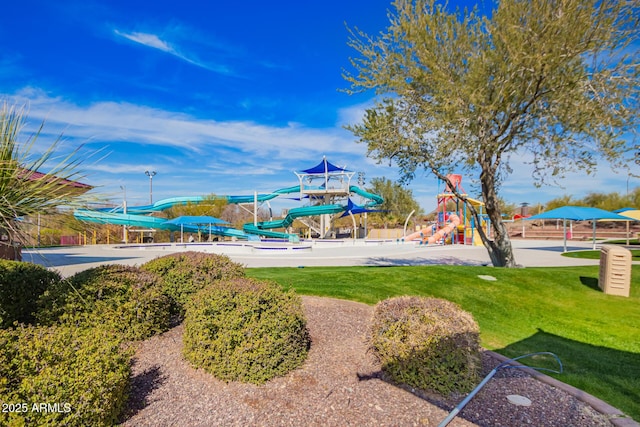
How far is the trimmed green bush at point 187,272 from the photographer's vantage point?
470 centimetres

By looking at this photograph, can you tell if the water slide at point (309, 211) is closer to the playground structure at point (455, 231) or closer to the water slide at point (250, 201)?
the water slide at point (250, 201)

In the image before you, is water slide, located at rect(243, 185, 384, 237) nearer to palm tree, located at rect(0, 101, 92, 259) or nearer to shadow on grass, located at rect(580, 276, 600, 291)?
shadow on grass, located at rect(580, 276, 600, 291)

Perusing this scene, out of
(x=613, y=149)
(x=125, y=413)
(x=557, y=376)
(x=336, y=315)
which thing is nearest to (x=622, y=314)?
(x=613, y=149)

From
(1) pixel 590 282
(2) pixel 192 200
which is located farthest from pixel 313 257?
(2) pixel 192 200

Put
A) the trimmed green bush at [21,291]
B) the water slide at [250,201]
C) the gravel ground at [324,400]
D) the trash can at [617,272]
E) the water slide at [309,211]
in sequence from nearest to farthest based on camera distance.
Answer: the gravel ground at [324,400] < the trimmed green bush at [21,291] < the trash can at [617,272] < the water slide at [250,201] < the water slide at [309,211]

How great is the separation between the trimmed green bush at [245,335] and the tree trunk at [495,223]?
8426 millimetres

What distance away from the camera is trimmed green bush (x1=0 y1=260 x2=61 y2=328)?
396 centimetres

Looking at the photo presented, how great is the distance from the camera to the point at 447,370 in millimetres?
3219

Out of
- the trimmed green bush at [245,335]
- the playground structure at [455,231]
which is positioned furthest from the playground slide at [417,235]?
the trimmed green bush at [245,335]

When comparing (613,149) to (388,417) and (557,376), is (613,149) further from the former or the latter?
(388,417)

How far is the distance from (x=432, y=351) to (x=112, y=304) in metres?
3.32

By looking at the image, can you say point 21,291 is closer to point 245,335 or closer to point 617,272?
point 245,335

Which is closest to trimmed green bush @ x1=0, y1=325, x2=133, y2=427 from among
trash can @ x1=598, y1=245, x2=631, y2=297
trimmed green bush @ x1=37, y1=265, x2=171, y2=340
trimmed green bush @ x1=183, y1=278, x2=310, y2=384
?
trimmed green bush @ x1=183, y1=278, x2=310, y2=384

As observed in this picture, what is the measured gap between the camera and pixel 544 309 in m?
7.35
